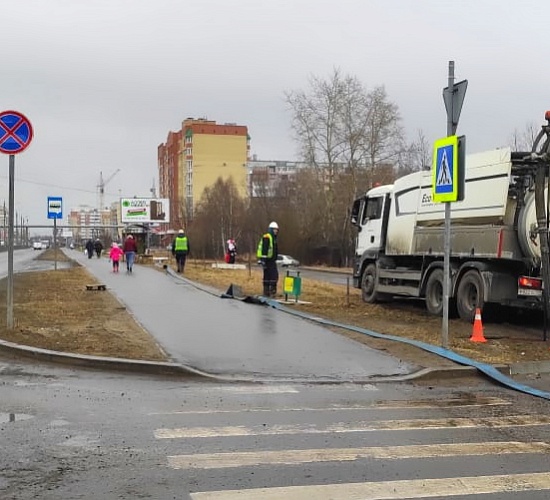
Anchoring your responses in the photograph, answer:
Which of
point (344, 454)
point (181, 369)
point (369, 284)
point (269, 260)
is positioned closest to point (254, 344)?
point (181, 369)

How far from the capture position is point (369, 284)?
18.9m

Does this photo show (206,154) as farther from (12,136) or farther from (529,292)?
(12,136)

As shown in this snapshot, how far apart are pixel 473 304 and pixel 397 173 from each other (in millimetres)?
44630

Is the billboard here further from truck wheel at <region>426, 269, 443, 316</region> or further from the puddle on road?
the puddle on road

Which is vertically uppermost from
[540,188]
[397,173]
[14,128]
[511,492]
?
[397,173]

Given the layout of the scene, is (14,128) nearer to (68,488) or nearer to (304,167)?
(68,488)

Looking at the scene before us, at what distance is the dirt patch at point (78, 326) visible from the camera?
31.9ft

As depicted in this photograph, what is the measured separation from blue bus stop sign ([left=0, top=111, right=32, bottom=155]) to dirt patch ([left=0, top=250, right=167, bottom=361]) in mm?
2857

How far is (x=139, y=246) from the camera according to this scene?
50312 mm

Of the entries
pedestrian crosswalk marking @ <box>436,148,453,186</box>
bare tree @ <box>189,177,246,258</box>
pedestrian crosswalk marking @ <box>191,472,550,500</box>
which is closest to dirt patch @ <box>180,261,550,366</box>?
pedestrian crosswalk marking @ <box>436,148,453,186</box>

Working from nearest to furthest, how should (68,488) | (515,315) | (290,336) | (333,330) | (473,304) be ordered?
(68,488), (290,336), (333,330), (473,304), (515,315)

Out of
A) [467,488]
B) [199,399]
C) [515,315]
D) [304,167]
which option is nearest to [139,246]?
[304,167]

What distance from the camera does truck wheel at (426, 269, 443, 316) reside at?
51.1 ft

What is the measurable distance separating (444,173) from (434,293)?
5917 millimetres
